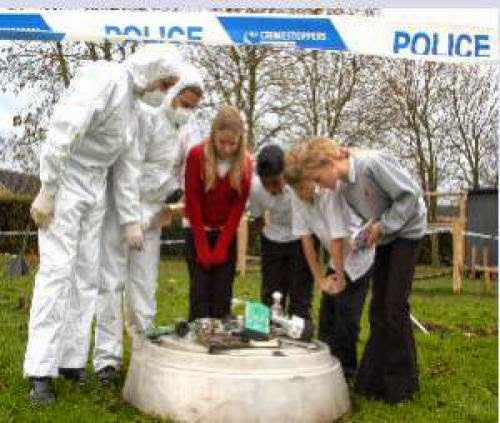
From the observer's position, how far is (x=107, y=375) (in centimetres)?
504

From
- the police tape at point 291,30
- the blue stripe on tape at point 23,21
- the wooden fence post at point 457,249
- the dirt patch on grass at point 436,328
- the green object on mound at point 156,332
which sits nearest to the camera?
the green object on mound at point 156,332

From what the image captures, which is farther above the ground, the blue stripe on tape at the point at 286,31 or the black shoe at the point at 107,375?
the blue stripe on tape at the point at 286,31

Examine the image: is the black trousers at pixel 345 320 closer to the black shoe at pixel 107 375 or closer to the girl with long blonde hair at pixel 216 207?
the girl with long blonde hair at pixel 216 207

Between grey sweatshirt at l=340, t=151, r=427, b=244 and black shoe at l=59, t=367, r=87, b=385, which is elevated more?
grey sweatshirt at l=340, t=151, r=427, b=244

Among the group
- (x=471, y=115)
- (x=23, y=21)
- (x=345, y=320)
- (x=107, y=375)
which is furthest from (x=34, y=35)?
(x=471, y=115)

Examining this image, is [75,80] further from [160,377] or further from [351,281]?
[351,281]

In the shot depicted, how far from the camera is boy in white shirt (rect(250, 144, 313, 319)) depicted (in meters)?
5.73

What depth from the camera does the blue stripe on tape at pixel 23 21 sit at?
7.18 meters

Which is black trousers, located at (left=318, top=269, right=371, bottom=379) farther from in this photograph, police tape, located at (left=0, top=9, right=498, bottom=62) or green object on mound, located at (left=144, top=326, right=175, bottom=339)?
police tape, located at (left=0, top=9, right=498, bottom=62)

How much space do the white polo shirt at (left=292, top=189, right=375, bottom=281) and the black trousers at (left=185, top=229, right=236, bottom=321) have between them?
465 millimetres

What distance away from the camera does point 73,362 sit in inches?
191

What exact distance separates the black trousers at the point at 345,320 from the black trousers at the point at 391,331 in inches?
10.0

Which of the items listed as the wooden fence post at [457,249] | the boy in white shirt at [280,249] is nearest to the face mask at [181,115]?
the boy in white shirt at [280,249]

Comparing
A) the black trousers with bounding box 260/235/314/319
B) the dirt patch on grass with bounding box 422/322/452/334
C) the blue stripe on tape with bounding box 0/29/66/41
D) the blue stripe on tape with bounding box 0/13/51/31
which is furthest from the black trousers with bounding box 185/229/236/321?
the dirt patch on grass with bounding box 422/322/452/334
